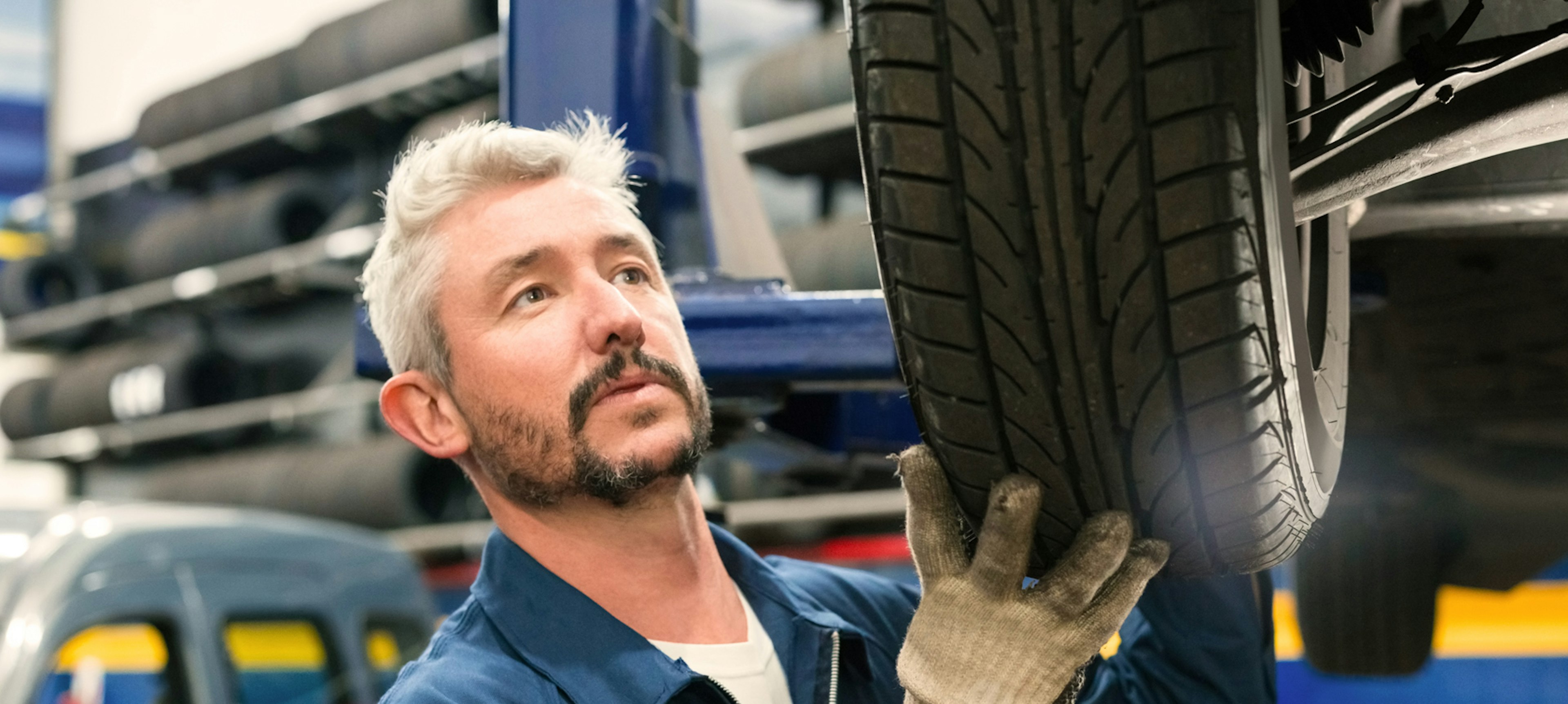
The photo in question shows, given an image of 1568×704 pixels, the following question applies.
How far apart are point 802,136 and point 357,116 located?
2090 mm

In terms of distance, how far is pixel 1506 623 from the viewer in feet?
8.48

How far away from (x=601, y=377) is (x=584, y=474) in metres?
0.08

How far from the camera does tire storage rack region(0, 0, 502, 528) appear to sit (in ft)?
14.3

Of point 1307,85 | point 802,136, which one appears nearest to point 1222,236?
point 1307,85

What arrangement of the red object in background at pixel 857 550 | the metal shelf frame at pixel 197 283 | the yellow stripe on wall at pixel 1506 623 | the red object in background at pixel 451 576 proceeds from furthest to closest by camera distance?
the metal shelf frame at pixel 197 283 < the red object in background at pixel 451 576 < the red object in background at pixel 857 550 < the yellow stripe on wall at pixel 1506 623

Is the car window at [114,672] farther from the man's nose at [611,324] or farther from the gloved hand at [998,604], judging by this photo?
the gloved hand at [998,604]

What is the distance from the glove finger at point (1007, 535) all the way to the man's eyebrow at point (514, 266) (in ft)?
1.42

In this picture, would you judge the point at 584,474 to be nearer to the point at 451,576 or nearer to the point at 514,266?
the point at 514,266

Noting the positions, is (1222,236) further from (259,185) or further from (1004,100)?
(259,185)

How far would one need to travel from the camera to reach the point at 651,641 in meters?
1.07

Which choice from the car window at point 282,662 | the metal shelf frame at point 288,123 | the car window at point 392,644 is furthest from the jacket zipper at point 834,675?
the metal shelf frame at point 288,123

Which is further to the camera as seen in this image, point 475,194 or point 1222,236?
point 475,194

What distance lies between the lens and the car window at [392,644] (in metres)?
3.02

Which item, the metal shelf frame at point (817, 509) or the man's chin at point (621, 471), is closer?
the man's chin at point (621, 471)
